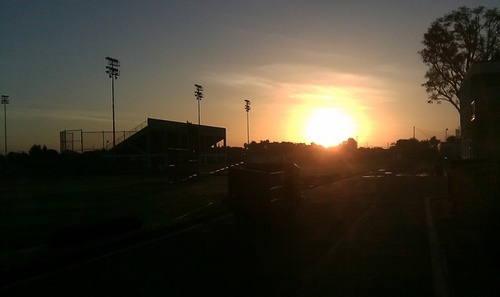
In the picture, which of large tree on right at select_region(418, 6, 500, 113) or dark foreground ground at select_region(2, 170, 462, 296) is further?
large tree on right at select_region(418, 6, 500, 113)

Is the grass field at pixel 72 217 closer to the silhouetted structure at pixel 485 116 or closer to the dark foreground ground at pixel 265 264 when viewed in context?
the dark foreground ground at pixel 265 264

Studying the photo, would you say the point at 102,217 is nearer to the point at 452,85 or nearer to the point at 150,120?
the point at 452,85

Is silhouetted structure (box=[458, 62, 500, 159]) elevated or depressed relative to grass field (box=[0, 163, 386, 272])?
elevated

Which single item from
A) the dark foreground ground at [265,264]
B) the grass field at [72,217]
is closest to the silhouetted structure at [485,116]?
the dark foreground ground at [265,264]

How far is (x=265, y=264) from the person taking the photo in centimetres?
1404

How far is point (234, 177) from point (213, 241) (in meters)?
5.46

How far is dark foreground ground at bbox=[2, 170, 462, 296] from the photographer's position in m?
11.5

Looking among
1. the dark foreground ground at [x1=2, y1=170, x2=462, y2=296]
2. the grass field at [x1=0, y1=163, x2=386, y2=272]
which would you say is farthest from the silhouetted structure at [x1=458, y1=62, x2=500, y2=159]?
the grass field at [x1=0, y1=163, x2=386, y2=272]

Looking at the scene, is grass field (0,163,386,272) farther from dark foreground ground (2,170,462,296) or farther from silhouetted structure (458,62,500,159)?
silhouetted structure (458,62,500,159)

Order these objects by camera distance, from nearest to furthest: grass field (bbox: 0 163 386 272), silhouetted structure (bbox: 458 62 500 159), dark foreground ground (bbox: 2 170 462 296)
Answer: dark foreground ground (bbox: 2 170 462 296), grass field (bbox: 0 163 386 272), silhouetted structure (bbox: 458 62 500 159)

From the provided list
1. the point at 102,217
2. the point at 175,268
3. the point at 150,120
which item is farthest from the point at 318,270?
the point at 150,120

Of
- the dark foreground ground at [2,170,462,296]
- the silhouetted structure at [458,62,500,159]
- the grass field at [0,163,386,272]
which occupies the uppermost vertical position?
the silhouetted structure at [458,62,500,159]

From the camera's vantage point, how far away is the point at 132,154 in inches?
3880

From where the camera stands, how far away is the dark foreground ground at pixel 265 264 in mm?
11500
